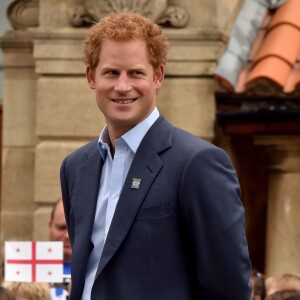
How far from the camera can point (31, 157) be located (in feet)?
33.3

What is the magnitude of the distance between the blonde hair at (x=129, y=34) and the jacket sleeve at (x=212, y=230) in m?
0.34

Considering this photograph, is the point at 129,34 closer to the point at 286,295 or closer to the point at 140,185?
the point at 140,185

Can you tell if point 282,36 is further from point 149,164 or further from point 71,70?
point 149,164

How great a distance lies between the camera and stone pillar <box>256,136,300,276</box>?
9430 millimetres

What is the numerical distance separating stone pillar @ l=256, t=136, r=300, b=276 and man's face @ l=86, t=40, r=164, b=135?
5742 mm

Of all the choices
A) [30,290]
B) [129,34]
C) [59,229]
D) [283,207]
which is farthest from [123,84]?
[283,207]

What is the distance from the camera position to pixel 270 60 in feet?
30.8

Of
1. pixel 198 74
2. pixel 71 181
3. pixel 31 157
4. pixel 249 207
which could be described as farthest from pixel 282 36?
pixel 71 181

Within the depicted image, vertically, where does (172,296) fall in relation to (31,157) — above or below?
below

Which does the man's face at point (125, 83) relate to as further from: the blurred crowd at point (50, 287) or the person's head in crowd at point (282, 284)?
the person's head in crowd at point (282, 284)

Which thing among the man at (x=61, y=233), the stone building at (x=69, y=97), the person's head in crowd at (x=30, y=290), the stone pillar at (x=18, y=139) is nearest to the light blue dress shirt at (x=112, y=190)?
the person's head in crowd at (x=30, y=290)

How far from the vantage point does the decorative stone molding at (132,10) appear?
934 cm

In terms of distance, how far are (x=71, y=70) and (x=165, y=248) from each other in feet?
20.2

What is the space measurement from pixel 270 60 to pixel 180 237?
19.2 ft
